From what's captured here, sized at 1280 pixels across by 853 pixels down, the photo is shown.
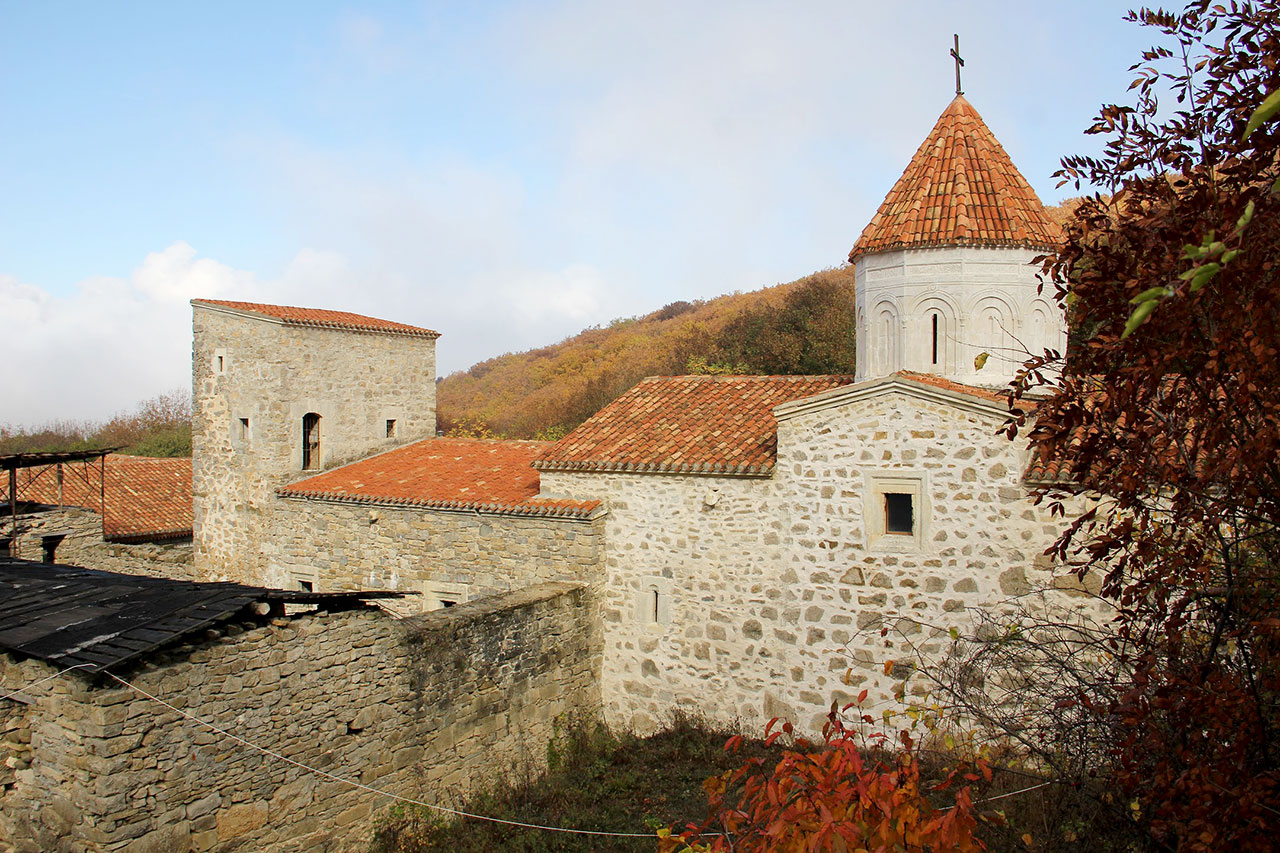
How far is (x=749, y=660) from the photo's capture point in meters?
9.88

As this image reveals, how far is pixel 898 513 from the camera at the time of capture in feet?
30.6

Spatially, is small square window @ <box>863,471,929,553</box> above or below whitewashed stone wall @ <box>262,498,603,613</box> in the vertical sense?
above

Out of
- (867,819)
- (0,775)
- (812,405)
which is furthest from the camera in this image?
(812,405)

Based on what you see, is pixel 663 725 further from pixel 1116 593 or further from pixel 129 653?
pixel 1116 593

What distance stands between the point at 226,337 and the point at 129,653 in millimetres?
11087

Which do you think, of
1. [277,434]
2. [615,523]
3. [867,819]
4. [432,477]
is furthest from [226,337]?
[867,819]

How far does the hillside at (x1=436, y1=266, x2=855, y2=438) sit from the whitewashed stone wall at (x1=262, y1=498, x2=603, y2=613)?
42.7ft

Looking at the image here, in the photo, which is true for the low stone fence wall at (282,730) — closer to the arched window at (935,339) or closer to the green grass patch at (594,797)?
the green grass patch at (594,797)

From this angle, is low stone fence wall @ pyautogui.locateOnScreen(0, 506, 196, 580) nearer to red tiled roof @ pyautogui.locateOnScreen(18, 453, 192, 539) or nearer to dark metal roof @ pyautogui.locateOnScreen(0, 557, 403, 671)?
red tiled roof @ pyautogui.locateOnScreen(18, 453, 192, 539)

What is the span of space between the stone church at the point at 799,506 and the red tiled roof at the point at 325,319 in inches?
130

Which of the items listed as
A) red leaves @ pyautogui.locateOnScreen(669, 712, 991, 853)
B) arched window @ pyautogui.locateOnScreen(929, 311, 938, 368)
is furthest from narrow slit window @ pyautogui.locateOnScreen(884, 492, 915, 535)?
red leaves @ pyautogui.locateOnScreen(669, 712, 991, 853)

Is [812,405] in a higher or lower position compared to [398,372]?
lower

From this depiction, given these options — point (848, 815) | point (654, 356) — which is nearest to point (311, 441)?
point (848, 815)

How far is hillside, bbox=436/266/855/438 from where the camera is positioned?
26281 mm
